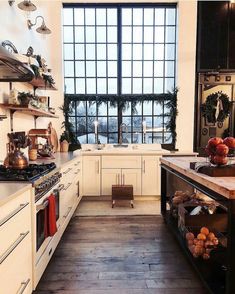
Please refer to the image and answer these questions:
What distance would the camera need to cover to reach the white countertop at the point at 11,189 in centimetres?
148

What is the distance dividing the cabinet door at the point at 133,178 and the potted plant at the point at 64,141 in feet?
3.84

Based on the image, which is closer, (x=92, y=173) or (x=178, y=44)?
(x=92, y=173)

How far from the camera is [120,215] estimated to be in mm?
3996

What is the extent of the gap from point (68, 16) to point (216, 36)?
2.97 m

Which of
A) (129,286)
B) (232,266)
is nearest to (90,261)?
(129,286)

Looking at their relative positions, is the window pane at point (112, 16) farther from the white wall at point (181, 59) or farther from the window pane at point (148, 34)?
the white wall at point (181, 59)

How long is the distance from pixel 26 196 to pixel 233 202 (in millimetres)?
1318

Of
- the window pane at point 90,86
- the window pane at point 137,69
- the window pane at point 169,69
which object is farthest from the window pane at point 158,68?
the window pane at point 90,86

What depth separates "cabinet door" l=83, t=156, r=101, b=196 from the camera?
4.77 meters

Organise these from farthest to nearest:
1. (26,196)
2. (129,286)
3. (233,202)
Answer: (129,286)
(26,196)
(233,202)

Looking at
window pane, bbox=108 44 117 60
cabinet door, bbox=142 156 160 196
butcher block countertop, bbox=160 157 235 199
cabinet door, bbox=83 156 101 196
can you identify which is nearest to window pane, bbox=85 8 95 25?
window pane, bbox=108 44 117 60

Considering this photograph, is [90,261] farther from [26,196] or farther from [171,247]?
[26,196]

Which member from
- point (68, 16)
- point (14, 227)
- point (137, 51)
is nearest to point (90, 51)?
point (68, 16)

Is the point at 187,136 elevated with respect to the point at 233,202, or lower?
elevated
